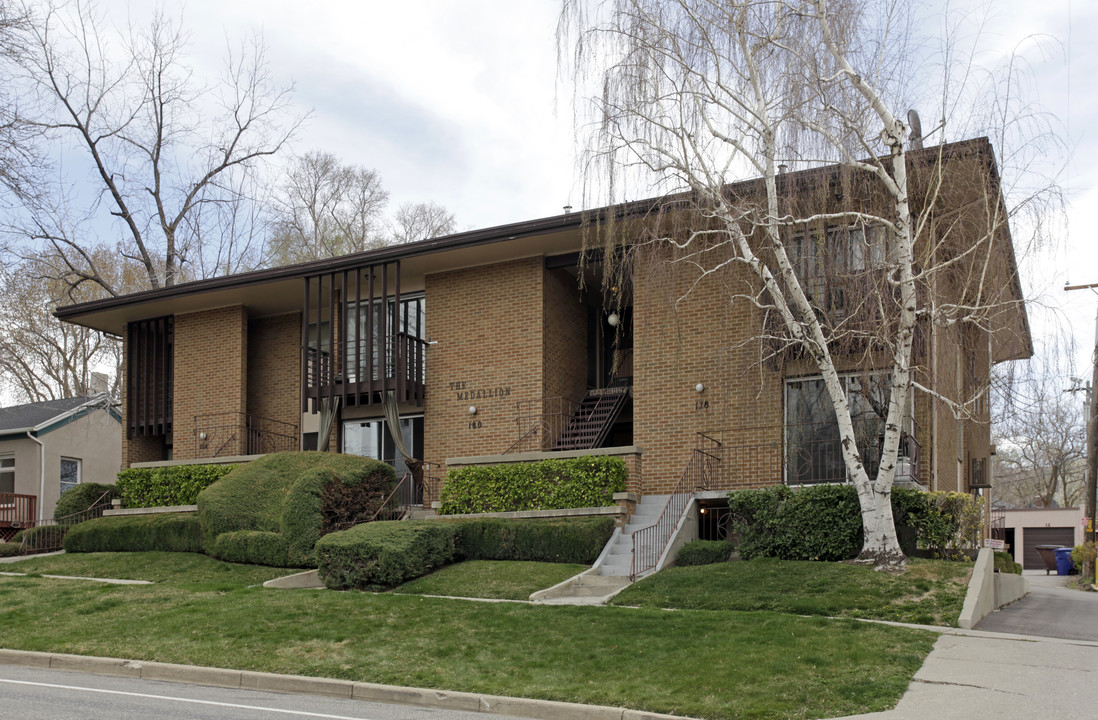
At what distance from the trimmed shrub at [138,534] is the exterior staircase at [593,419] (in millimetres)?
7676

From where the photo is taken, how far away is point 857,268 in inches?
605

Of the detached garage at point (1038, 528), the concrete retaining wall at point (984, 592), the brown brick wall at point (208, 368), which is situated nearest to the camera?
the concrete retaining wall at point (984, 592)

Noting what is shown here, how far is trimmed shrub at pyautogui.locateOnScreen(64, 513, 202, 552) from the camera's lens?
64.6 feet

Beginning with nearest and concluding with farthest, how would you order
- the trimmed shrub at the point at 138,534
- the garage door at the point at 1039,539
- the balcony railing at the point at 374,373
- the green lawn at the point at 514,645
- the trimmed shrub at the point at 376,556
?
the green lawn at the point at 514,645 < the trimmed shrub at the point at 376,556 < the trimmed shrub at the point at 138,534 < the balcony railing at the point at 374,373 < the garage door at the point at 1039,539

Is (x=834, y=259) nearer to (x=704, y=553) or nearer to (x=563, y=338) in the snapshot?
(x=704, y=553)

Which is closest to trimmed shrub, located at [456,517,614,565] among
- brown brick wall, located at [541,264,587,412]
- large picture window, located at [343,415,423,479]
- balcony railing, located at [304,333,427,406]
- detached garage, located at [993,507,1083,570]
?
brown brick wall, located at [541,264,587,412]

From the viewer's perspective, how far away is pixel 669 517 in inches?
682

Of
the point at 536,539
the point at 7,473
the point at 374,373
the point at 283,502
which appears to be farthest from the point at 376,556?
the point at 7,473

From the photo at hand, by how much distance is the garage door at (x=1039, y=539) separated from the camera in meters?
42.5

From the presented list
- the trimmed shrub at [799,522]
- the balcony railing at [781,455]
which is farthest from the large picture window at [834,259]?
the trimmed shrub at [799,522]

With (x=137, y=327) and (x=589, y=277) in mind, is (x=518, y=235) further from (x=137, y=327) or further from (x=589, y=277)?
(x=137, y=327)

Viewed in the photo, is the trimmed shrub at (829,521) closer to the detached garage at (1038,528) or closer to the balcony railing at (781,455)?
the balcony railing at (781,455)

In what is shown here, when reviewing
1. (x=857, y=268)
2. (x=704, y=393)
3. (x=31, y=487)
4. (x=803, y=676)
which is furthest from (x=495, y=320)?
(x=31, y=487)

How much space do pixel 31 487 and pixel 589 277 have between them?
19335 millimetres
